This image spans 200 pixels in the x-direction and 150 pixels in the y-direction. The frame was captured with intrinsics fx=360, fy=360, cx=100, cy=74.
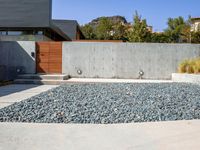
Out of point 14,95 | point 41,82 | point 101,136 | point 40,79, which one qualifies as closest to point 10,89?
point 14,95

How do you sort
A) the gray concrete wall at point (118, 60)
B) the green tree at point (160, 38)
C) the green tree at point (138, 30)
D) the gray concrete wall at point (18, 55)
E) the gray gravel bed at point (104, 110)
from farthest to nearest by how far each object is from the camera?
the green tree at point (160, 38) < the green tree at point (138, 30) < the gray concrete wall at point (118, 60) < the gray concrete wall at point (18, 55) < the gray gravel bed at point (104, 110)

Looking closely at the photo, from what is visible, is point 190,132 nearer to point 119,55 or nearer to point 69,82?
point 69,82

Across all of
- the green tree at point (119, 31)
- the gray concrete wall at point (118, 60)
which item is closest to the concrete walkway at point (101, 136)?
the gray concrete wall at point (118, 60)

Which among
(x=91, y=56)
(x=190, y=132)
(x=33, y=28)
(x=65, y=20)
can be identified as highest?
(x=65, y=20)

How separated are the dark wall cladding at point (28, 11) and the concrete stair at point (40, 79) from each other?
9001 millimetres

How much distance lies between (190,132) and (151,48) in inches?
542

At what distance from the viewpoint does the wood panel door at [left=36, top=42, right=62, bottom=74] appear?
1939 centimetres

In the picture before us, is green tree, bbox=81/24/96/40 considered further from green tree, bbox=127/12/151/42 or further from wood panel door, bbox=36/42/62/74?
wood panel door, bbox=36/42/62/74

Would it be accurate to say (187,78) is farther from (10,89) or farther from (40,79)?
(10,89)

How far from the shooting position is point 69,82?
16703 mm

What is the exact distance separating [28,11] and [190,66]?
44.6 ft

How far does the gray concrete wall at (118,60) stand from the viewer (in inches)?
760

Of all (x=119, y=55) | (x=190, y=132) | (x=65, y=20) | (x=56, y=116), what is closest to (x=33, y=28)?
(x=119, y=55)

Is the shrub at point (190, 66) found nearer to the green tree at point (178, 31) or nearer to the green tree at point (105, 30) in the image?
the green tree at point (178, 31)
